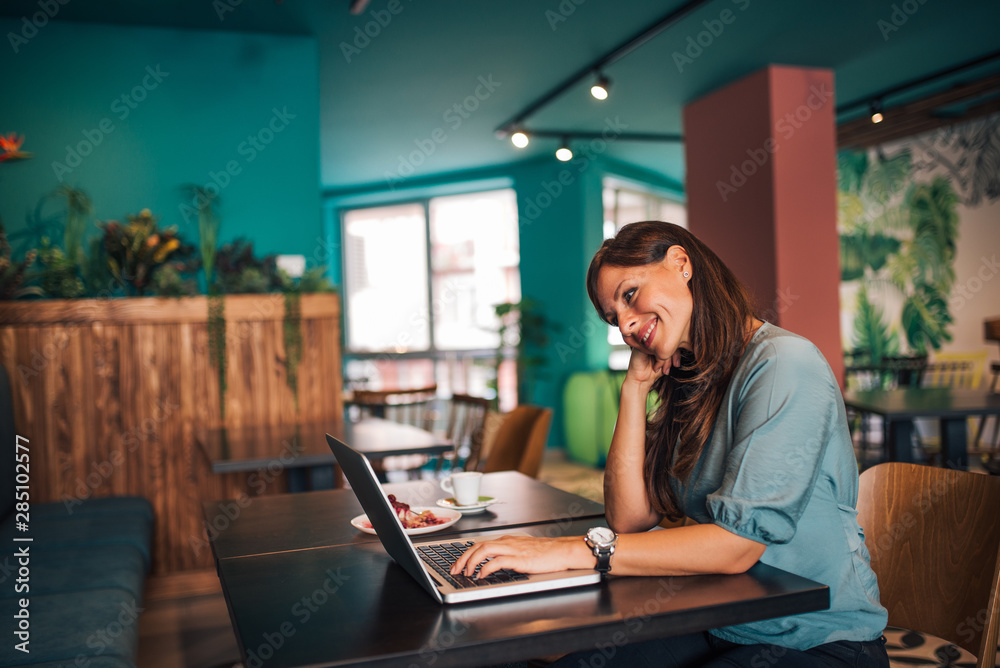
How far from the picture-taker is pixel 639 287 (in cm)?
142

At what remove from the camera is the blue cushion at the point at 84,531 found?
2762 millimetres

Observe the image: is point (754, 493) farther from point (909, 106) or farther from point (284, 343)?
point (909, 106)

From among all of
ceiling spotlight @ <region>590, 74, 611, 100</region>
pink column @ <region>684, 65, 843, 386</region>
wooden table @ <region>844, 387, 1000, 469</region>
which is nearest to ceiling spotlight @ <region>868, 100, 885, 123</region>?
pink column @ <region>684, 65, 843, 386</region>

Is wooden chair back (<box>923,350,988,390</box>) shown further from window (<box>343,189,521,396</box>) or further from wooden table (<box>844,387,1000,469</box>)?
window (<box>343,189,521,396</box>)

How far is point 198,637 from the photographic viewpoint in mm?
3105

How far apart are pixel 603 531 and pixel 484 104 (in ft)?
16.1

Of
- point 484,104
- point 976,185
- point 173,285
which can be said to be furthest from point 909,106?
point 173,285

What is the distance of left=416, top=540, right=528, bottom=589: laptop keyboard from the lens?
1150 mm

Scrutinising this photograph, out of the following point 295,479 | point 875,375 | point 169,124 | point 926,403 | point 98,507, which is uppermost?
point 169,124

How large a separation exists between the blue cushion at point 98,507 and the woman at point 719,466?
8.50 ft

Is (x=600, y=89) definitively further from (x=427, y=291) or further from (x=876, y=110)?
(x=427, y=291)

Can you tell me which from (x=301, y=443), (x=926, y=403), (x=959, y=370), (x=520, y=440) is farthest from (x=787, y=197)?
(x=301, y=443)

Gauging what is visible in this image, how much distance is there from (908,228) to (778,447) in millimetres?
6782

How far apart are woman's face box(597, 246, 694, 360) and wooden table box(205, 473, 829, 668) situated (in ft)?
1.42
